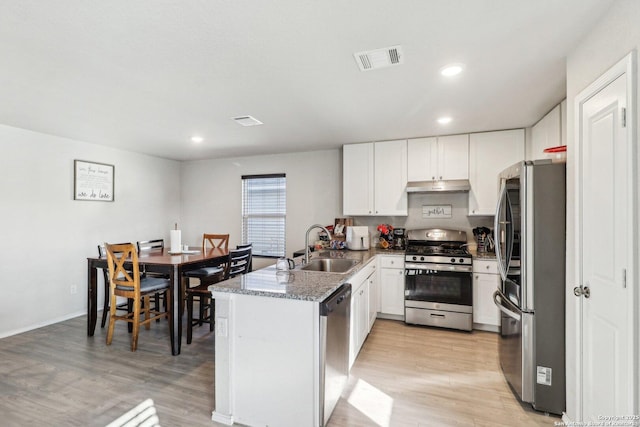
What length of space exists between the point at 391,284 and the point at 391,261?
0.98 feet

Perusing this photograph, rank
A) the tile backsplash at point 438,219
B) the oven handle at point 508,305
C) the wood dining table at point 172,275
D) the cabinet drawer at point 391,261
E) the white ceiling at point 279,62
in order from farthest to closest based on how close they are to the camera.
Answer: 1. the tile backsplash at point 438,219
2. the cabinet drawer at point 391,261
3. the wood dining table at point 172,275
4. the oven handle at point 508,305
5. the white ceiling at point 279,62

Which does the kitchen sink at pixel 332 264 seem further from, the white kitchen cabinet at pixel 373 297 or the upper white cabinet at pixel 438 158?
the upper white cabinet at pixel 438 158

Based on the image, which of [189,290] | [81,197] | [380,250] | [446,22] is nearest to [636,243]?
[446,22]

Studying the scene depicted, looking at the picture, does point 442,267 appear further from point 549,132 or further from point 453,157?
point 549,132

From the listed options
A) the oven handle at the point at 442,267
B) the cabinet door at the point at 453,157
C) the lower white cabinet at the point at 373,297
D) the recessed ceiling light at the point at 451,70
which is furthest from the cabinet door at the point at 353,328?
the cabinet door at the point at 453,157

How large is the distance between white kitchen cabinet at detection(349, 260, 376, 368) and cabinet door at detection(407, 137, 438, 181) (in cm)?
152

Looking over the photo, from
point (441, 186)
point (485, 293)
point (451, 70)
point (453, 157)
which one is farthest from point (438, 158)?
point (451, 70)

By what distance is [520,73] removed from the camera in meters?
2.20

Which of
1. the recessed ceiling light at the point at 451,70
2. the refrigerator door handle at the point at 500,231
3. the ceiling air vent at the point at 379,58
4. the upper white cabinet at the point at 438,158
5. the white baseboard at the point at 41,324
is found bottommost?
the white baseboard at the point at 41,324

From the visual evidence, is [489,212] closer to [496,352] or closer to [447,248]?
[447,248]

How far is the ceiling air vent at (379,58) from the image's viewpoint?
1.90m

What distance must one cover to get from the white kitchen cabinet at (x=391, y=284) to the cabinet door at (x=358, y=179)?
78cm

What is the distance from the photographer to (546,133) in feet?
10.0

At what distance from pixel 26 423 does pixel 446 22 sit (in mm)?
3624
